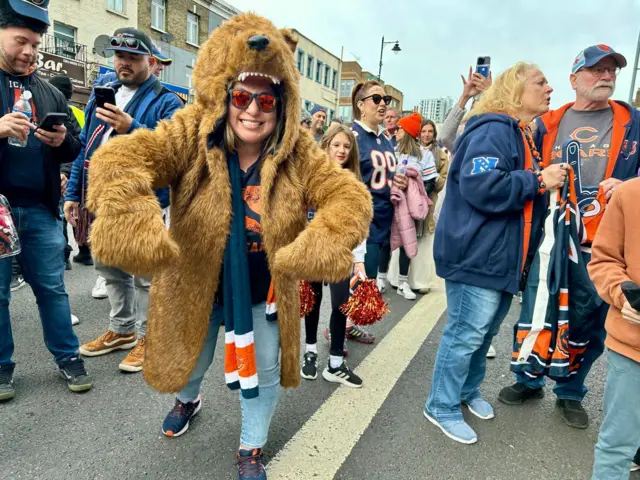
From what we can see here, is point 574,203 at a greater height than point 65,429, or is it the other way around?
point 574,203

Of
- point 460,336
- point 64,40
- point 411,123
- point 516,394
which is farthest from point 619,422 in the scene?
point 64,40

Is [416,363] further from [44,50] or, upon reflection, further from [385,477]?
[44,50]

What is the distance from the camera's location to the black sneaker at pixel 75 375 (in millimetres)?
2676

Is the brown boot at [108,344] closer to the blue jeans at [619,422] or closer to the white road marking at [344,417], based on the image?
the white road marking at [344,417]

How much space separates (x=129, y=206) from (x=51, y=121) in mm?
1317

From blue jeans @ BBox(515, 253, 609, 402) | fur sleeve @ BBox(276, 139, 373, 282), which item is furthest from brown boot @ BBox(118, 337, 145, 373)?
blue jeans @ BBox(515, 253, 609, 402)

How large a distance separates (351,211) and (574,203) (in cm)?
147

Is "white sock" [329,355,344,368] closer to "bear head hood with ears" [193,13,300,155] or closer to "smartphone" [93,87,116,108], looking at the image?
"bear head hood with ears" [193,13,300,155]

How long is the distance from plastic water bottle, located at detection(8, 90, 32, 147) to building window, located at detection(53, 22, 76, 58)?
17124 mm

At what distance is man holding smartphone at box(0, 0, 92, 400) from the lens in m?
2.45

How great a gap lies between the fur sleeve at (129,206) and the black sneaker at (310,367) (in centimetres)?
172

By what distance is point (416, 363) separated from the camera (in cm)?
340

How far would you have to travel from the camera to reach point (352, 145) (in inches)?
125

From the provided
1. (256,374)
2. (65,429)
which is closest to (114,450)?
(65,429)
